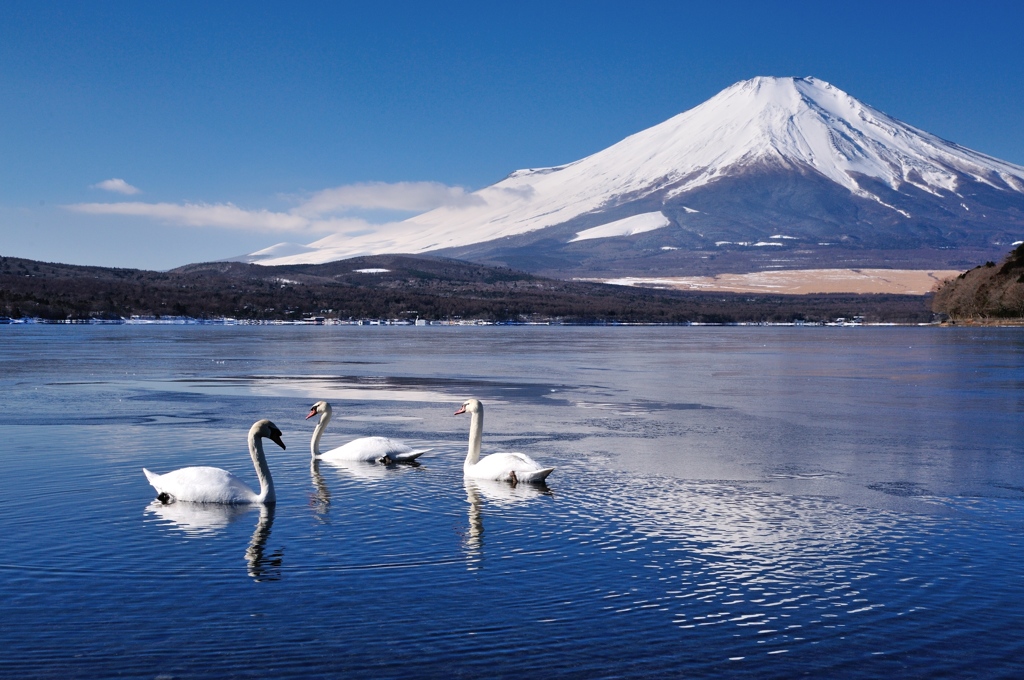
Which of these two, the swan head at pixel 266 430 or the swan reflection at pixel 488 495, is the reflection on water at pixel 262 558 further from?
the swan reflection at pixel 488 495

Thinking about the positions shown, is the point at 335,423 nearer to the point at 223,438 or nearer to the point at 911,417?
the point at 223,438

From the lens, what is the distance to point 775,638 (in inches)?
288

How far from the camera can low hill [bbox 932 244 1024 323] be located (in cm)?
9928

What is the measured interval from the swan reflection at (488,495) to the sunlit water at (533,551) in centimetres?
6

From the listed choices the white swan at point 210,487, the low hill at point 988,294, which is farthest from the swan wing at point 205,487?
the low hill at point 988,294

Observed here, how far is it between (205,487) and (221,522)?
0.80 metres

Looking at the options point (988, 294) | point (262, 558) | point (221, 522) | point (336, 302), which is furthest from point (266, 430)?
point (336, 302)

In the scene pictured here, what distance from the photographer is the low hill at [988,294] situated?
99275mm

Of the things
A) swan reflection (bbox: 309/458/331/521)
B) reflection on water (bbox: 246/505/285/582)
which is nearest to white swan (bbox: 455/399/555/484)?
swan reflection (bbox: 309/458/331/521)

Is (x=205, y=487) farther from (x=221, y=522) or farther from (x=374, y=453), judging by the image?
(x=374, y=453)

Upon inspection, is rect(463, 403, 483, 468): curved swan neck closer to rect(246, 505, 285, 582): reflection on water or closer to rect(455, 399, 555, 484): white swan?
rect(455, 399, 555, 484): white swan

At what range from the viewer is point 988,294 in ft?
350

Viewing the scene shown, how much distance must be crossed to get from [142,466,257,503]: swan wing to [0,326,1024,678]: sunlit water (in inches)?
7.5

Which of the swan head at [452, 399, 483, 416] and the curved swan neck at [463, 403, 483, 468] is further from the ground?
the swan head at [452, 399, 483, 416]
